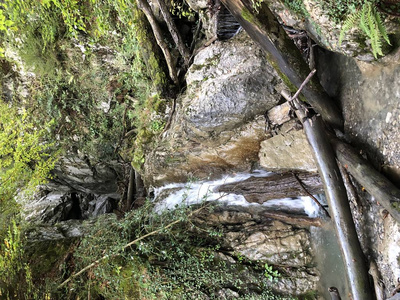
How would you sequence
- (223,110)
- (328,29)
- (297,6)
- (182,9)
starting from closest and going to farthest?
(328,29) → (297,6) → (223,110) → (182,9)

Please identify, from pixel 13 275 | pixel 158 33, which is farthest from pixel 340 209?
pixel 13 275

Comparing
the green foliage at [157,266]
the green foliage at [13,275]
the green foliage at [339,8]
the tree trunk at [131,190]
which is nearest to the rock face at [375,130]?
the green foliage at [339,8]

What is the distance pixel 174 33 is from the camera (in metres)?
5.28

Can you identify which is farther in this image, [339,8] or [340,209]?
[340,209]

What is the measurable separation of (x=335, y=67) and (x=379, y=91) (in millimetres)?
891

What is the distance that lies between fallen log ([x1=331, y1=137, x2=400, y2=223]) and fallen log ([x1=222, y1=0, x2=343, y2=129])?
23.6 inches

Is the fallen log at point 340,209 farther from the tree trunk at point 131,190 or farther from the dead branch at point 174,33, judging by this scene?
the tree trunk at point 131,190

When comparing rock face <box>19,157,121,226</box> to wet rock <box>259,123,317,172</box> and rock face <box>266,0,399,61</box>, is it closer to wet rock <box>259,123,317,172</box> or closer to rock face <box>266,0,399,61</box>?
wet rock <box>259,123,317,172</box>

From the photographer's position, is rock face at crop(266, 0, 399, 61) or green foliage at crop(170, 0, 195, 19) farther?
green foliage at crop(170, 0, 195, 19)

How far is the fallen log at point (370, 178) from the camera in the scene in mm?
2752

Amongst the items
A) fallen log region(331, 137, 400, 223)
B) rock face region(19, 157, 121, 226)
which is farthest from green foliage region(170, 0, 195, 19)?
rock face region(19, 157, 121, 226)

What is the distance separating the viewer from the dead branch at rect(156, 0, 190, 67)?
200 inches

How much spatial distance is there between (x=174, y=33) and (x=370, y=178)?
4075 millimetres

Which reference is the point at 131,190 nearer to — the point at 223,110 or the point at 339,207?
the point at 223,110
